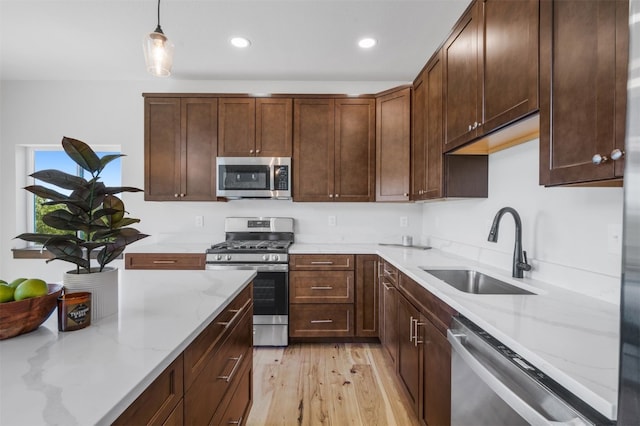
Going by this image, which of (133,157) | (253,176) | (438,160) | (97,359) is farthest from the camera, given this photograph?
(133,157)

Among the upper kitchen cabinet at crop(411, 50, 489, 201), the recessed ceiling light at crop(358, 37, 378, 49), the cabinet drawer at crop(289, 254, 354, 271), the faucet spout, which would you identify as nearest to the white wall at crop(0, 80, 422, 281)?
the cabinet drawer at crop(289, 254, 354, 271)

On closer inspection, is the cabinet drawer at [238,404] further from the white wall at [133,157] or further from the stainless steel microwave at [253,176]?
the white wall at [133,157]

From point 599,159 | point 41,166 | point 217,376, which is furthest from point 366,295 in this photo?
point 41,166

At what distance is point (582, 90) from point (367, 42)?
6.65 ft

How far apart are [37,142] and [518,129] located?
4610 mm

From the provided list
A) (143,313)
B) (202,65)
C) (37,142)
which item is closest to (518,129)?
(143,313)

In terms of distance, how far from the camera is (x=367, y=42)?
2.58 meters

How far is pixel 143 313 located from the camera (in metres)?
1.00

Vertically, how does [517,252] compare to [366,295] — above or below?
above

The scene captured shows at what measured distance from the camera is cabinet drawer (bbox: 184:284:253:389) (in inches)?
35.6

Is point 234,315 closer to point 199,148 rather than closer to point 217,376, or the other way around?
point 217,376

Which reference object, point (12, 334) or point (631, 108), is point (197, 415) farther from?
point (631, 108)

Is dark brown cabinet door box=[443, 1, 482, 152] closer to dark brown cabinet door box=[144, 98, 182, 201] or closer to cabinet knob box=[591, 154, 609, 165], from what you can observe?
cabinet knob box=[591, 154, 609, 165]

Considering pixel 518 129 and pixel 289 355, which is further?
pixel 289 355
